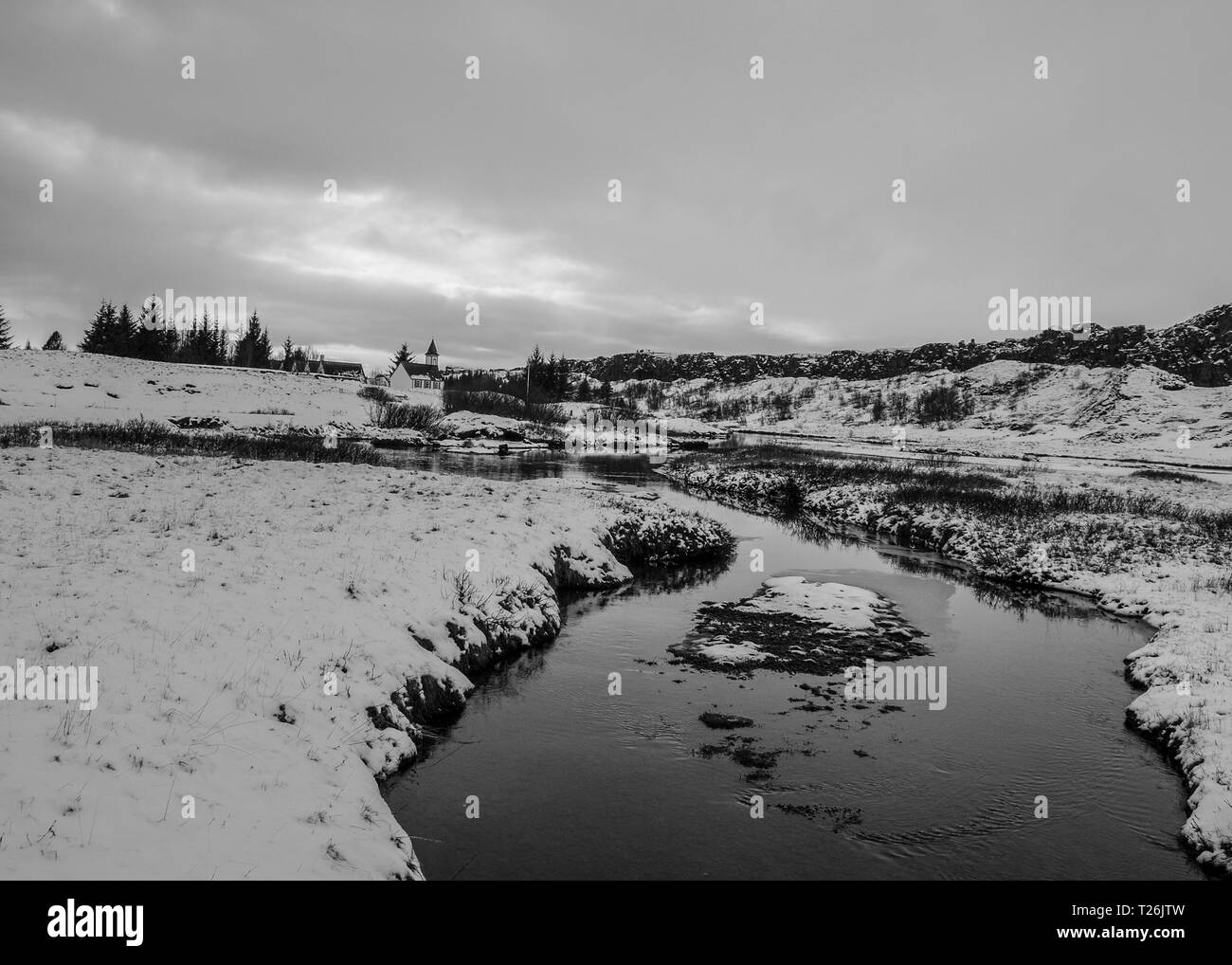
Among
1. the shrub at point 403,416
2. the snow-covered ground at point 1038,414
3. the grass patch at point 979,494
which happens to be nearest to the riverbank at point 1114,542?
the grass patch at point 979,494

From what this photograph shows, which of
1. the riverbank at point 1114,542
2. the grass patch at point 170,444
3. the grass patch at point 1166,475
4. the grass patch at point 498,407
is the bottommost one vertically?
the riverbank at point 1114,542

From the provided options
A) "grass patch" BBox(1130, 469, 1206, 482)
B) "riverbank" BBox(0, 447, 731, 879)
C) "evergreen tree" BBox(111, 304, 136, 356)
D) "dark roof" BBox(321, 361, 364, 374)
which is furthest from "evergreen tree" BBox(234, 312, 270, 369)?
"grass patch" BBox(1130, 469, 1206, 482)

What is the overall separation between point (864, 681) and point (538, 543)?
29.4 feet

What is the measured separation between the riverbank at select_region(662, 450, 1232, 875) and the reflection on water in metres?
0.53

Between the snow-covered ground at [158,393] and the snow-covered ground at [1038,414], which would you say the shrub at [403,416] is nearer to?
the snow-covered ground at [158,393]

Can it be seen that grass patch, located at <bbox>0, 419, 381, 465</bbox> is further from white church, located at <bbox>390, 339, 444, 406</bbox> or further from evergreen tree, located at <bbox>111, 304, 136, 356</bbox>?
evergreen tree, located at <bbox>111, 304, 136, 356</bbox>

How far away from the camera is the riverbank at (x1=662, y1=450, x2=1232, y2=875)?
9.70 m

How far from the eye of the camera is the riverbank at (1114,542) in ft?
31.8

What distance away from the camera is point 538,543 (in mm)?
17953

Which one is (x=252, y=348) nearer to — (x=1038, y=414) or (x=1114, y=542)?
(x=1114, y=542)

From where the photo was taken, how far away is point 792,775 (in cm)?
886

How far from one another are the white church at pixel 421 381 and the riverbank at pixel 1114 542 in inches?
1760
